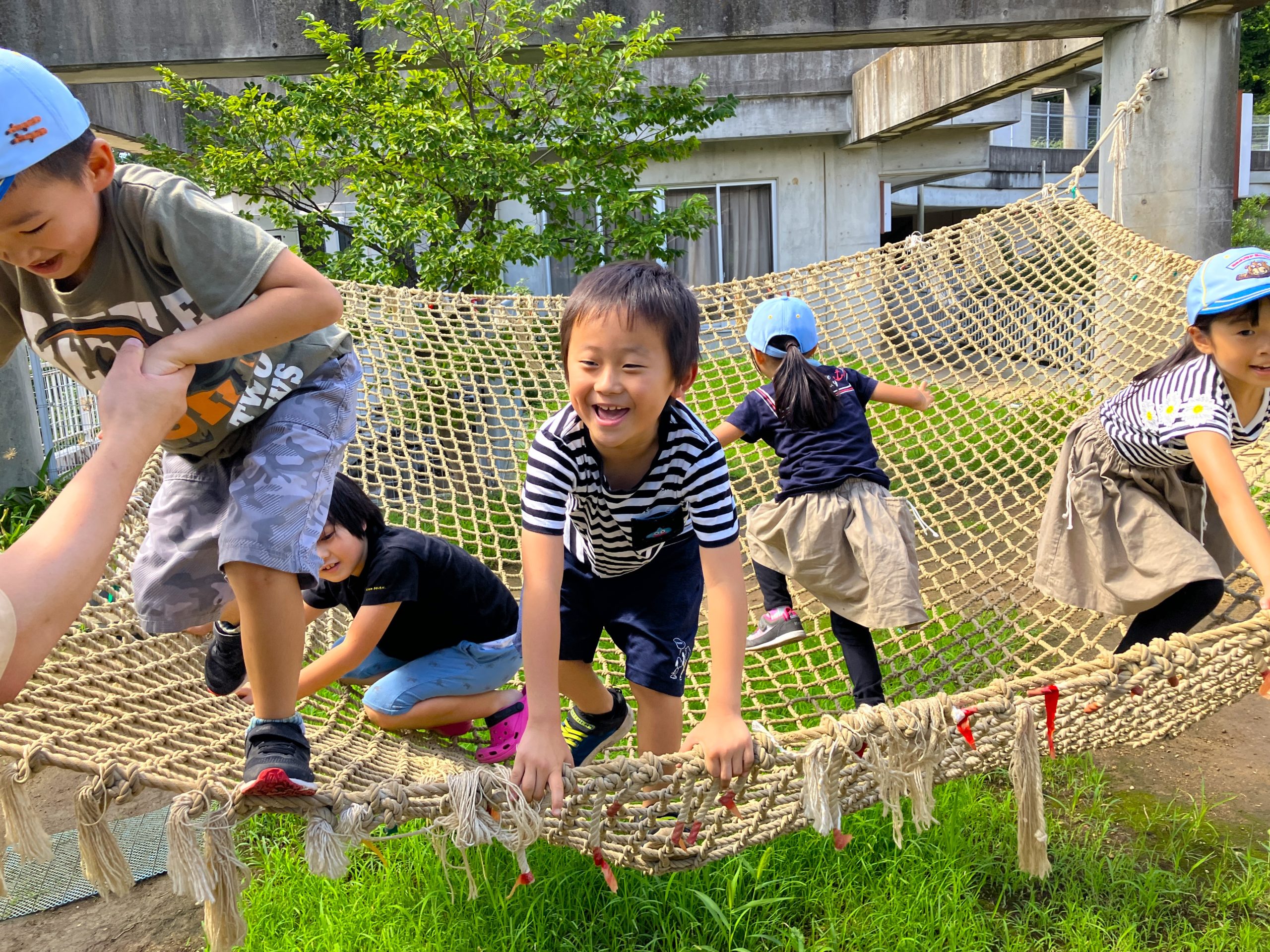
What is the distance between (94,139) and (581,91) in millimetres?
2714

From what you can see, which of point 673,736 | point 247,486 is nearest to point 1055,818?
point 673,736

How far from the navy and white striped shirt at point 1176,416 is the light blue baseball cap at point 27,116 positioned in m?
1.66

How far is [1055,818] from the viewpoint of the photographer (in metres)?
1.87

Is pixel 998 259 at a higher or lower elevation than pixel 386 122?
lower

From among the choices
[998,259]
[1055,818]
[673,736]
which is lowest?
[1055,818]

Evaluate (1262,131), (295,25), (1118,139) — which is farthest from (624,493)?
(1262,131)

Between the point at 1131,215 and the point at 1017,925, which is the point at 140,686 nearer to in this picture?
the point at 1017,925

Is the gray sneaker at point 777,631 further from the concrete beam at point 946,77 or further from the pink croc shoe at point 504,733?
the concrete beam at point 946,77

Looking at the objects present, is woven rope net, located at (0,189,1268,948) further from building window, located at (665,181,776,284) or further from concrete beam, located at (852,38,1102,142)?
building window, located at (665,181,776,284)

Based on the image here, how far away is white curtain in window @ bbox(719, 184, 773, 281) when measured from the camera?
812 cm

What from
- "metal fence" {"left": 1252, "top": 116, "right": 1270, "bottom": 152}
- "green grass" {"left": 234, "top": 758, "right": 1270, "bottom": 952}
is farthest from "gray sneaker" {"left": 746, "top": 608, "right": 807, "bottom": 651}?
"metal fence" {"left": 1252, "top": 116, "right": 1270, "bottom": 152}

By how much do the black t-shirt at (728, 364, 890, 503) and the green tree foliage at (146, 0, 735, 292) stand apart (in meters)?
1.59

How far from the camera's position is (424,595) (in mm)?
1736

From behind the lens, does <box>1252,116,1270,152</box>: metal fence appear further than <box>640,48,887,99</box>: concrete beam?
Yes
